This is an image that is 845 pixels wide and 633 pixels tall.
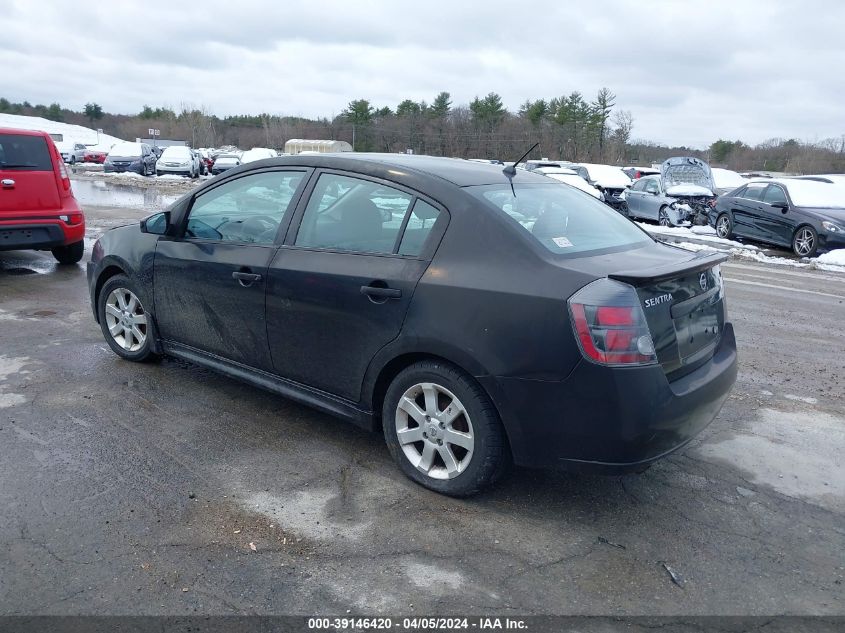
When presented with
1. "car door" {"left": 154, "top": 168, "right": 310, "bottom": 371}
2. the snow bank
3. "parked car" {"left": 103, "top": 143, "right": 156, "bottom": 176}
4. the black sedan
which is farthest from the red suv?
"parked car" {"left": 103, "top": 143, "right": 156, "bottom": 176}

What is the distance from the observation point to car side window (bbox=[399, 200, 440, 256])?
3.68 meters

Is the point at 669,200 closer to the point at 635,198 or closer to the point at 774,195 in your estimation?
the point at 635,198

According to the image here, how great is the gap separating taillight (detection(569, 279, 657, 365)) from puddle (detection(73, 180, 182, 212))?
16087 millimetres

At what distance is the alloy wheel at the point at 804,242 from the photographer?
574 inches

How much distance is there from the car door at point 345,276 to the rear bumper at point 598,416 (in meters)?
0.71

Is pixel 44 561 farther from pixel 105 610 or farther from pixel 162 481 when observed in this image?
pixel 162 481

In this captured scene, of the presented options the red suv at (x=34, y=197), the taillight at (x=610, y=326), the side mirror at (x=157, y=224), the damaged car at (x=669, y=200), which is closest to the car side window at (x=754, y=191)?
the damaged car at (x=669, y=200)

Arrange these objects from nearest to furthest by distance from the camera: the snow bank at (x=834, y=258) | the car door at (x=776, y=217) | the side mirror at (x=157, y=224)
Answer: the side mirror at (x=157, y=224)
the snow bank at (x=834, y=258)
the car door at (x=776, y=217)

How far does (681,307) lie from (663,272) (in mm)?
247

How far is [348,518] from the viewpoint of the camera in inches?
135

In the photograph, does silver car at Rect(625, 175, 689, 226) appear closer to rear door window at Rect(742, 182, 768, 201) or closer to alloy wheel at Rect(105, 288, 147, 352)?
rear door window at Rect(742, 182, 768, 201)

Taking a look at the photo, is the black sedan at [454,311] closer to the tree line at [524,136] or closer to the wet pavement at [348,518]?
the wet pavement at [348,518]

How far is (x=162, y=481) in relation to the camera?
371cm

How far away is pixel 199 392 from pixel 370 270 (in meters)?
1.94
